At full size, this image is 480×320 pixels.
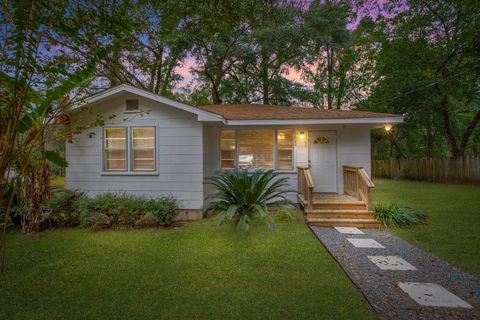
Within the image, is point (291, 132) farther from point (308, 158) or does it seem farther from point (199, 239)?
point (199, 239)

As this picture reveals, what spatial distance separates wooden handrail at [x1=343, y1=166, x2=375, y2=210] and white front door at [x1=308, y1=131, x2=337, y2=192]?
42 cm

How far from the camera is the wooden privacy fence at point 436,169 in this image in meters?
14.0

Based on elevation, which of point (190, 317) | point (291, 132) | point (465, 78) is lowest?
point (190, 317)

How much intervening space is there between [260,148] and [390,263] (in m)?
5.24

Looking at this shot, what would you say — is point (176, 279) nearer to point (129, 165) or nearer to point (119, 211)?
point (119, 211)

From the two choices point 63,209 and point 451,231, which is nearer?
point 451,231

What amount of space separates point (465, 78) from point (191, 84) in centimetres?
1742

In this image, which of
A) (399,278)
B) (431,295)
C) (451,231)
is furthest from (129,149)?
(451,231)

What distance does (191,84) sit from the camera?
19.1 m

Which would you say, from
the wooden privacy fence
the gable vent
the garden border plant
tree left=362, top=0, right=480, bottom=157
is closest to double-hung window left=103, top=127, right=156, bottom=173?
the gable vent

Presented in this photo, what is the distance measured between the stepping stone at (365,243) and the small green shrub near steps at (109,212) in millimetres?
4283

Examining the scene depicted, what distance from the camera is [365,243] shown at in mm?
5117

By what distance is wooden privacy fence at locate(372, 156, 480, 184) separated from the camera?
14.0 metres

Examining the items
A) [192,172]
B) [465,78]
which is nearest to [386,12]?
[465,78]
